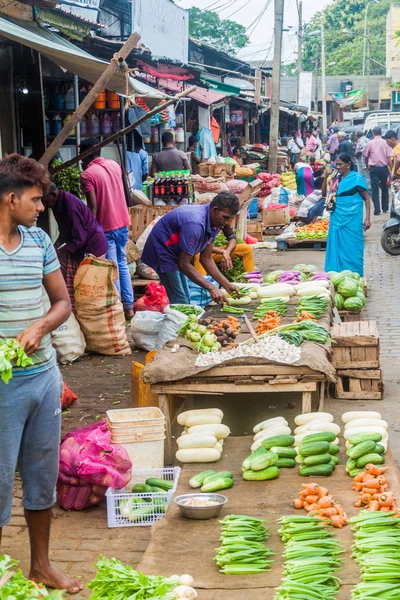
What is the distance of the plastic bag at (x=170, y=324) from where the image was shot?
7586 millimetres

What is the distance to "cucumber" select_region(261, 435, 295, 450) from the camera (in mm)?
5543

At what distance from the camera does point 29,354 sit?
386 cm

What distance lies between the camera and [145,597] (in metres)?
3.31

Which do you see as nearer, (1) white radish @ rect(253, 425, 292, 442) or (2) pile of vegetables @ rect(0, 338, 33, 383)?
(2) pile of vegetables @ rect(0, 338, 33, 383)

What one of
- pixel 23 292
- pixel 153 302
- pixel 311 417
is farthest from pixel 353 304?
pixel 23 292

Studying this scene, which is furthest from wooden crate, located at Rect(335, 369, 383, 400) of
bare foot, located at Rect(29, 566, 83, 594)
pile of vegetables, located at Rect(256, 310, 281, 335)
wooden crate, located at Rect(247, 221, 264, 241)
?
wooden crate, located at Rect(247, 221, 264, 241)

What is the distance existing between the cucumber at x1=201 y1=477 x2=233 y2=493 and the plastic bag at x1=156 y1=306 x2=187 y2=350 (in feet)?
8.26

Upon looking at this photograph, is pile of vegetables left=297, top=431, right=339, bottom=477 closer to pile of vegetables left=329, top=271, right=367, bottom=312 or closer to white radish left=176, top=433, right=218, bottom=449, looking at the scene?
white radish left=176, top=433, right=218, bottom=449

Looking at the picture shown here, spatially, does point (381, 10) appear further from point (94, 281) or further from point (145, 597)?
point (145, 597)

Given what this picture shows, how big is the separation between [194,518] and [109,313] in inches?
176

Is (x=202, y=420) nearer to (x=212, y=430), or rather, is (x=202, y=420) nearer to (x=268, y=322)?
(x=212, y=430)

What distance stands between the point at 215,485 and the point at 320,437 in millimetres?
827

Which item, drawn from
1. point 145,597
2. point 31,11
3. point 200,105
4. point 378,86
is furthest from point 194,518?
point 378,86

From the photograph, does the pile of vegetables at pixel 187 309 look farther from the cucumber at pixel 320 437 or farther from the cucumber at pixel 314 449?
the cucumber at pixel 314 449
